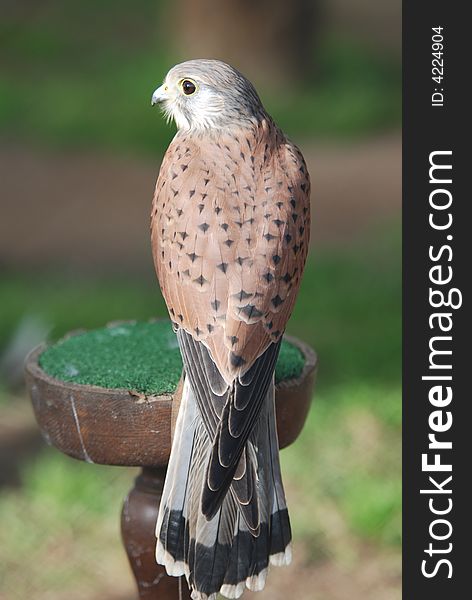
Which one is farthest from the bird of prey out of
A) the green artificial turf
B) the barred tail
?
the green artificial turf

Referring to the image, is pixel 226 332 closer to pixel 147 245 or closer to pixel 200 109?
pixel 200 109

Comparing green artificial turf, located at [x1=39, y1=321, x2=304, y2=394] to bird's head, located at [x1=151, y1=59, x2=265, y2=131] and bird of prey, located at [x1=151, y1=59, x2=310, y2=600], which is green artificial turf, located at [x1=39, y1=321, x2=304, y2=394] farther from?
bird's head, located at [x1=151, y1=59, x2=265, y2=131]

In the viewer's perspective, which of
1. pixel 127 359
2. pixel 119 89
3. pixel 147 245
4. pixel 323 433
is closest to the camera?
pixel 127 359

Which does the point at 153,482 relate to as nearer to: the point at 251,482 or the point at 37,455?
the point at 251,482

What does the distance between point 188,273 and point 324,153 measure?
26.2 ft

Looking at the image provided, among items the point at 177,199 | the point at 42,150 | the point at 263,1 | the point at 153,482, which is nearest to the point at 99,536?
the point at 153,482

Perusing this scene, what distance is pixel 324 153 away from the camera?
1038 centimetres

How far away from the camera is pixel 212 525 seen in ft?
8.20

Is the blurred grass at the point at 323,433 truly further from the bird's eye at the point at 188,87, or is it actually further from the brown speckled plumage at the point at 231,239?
the bird's eye at the point at 188,87

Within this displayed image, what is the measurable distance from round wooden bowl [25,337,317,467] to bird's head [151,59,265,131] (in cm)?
66

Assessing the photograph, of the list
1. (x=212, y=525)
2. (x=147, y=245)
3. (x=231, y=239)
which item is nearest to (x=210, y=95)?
(x=231, y=239)

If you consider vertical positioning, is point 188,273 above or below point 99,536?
above

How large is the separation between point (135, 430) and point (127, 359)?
323 millimetres

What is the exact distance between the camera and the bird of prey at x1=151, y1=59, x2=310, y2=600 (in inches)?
98.1
